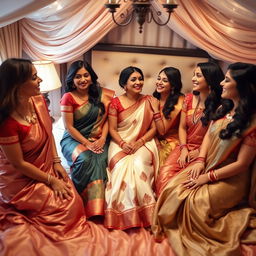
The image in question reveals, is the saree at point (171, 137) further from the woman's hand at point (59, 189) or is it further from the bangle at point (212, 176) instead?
the woman's hand at point (59, 189)

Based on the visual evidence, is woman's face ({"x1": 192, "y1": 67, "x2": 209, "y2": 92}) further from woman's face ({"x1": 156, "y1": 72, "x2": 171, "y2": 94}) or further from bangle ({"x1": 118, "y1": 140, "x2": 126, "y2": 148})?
bangle ({"x1": 118, "y1": 140, "x2": 126, "y2": 148})

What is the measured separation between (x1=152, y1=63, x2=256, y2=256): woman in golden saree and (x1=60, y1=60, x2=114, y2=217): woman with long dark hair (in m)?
0.49

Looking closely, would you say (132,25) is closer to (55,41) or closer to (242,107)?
(55,41)

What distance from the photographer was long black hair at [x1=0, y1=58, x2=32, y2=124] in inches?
65.5

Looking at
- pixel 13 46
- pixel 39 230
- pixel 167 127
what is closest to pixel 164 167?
pixel 167 127

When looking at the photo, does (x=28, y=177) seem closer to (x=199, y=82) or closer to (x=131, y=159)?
(x=131, y=159)

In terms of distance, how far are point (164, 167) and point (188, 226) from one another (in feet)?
1.57

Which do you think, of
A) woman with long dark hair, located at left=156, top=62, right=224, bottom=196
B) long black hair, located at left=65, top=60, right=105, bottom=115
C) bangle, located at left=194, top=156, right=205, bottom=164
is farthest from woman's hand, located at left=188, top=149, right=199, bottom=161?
long black hair, located at left=65, top=60, right=105, bottom=115

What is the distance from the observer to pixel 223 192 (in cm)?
181

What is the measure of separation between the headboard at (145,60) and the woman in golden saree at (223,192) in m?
0.94

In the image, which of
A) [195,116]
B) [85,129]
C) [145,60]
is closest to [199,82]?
[195,116]

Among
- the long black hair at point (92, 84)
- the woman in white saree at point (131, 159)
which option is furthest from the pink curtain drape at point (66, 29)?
the woman in white saree at point (131, 159)

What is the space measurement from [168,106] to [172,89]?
0.14 meters

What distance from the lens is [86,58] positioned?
2904 millimetres
